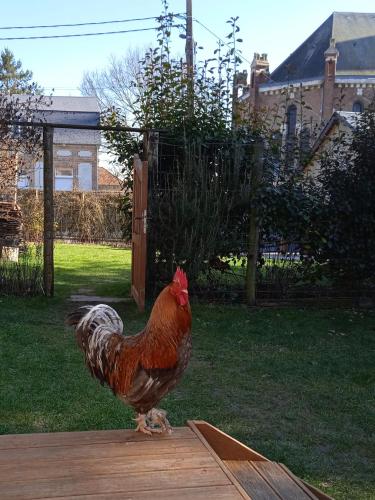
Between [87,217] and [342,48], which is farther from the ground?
[342,48]

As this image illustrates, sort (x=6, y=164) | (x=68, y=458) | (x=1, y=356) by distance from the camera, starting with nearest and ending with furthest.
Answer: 1. (x=68, y=458)
2. (x=1, y=356)
3. (x=6, y=164)

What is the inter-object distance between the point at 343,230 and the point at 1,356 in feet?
19.5

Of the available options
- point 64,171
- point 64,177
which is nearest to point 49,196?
point 64,177

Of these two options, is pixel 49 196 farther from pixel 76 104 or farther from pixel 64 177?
pixel 76 104

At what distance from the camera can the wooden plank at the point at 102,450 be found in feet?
9.14

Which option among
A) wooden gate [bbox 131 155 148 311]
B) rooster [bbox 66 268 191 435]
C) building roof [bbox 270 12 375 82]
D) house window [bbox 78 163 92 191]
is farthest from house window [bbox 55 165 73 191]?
rooster [bbox 66 268 191 435]

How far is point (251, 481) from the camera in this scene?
2.89 meters

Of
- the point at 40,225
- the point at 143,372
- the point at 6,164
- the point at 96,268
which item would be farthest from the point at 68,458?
the point at 40,225

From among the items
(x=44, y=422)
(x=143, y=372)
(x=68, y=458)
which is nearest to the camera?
(x=68, y=458)

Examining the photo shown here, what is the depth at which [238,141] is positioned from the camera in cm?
891

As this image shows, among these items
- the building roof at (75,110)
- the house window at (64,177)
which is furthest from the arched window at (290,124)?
the house window at (64,177)

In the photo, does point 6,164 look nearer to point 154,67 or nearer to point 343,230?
point 154,67

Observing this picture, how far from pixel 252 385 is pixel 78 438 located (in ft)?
8.67

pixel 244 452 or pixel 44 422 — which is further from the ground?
pixel 244 452
